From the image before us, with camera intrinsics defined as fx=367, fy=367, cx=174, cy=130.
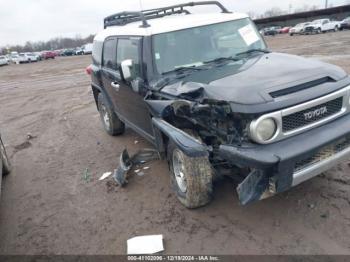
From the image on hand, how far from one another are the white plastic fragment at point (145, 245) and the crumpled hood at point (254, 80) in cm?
150

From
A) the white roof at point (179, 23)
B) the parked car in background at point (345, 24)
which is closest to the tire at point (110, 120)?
the white roof at point (179, 23)

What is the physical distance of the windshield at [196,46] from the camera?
4.56 m

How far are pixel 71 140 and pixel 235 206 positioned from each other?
4.55m

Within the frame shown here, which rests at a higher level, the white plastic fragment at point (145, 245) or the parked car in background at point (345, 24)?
the white plastic fragment at point (145, 245)

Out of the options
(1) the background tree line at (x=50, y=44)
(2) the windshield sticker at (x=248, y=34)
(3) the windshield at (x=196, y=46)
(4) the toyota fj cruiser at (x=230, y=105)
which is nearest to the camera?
(4) the toyota fj cruiser at (x=230, y=105)

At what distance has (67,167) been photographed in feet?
20.1

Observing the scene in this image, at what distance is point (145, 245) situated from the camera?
3.66 meters

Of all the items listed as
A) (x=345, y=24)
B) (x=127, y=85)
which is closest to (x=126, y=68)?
(x=127, y=85)

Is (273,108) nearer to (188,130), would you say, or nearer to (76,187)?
(188,130)

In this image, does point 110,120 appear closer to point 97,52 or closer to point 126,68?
point 97,52

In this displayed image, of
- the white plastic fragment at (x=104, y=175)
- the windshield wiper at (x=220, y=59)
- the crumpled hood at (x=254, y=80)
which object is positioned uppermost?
the windshield wiper at (x=220, y=59)

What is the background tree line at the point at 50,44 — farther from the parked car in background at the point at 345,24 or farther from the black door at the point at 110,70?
the black door at the point at 110,70

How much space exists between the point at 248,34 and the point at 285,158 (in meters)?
2.60

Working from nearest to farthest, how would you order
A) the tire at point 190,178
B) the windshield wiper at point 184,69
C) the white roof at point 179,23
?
the tire at point 190,178 < the windshield wiper at point 184,69 < the white roof at point 179,23
